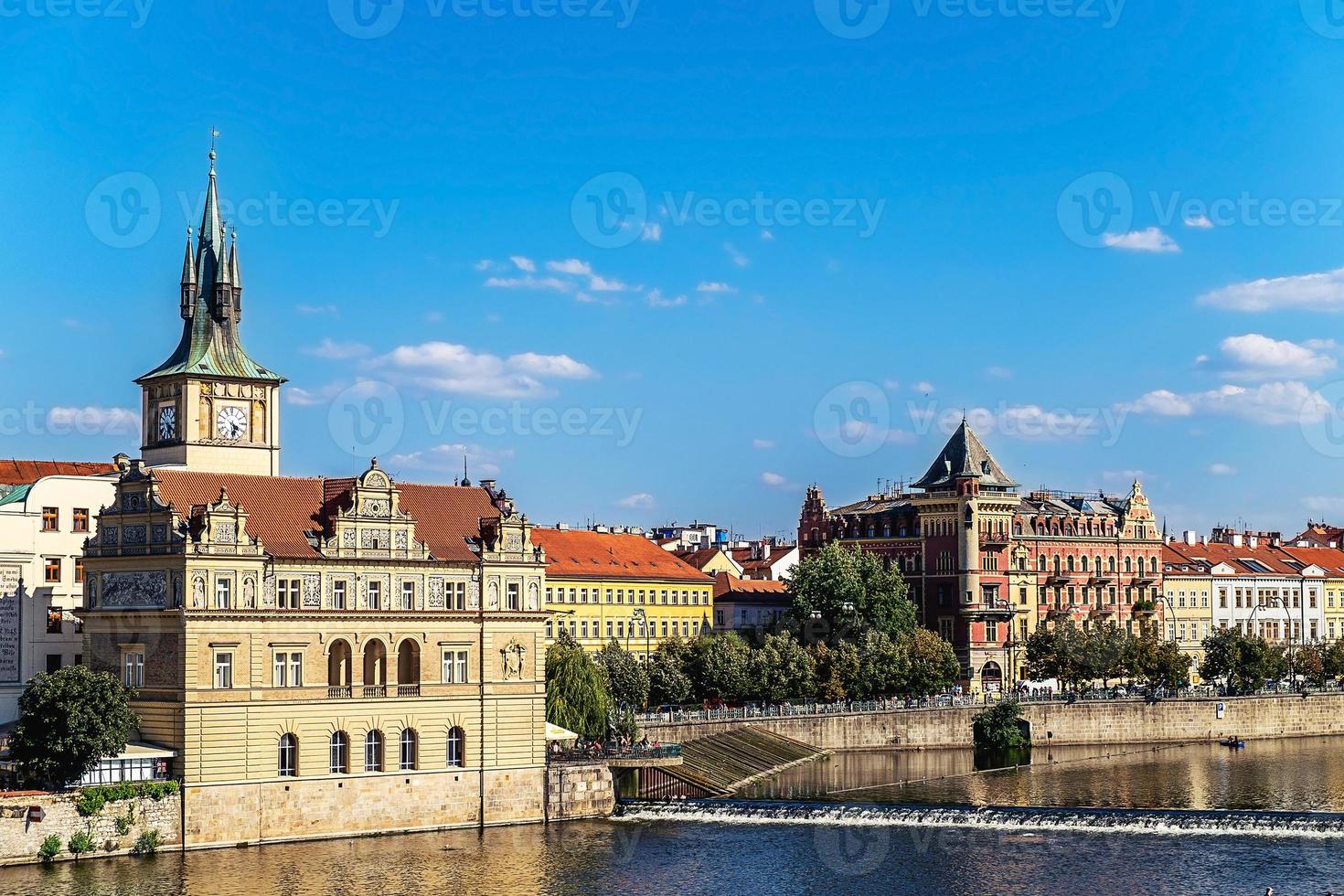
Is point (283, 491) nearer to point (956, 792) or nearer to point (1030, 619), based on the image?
point (956, 792)

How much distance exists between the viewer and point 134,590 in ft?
280

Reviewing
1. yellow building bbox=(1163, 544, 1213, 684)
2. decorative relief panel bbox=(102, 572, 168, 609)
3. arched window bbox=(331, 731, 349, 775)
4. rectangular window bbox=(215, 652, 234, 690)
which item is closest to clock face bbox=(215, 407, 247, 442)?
decorative relief panel bbox=(102, 572, 168, 609)

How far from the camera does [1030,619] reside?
160875mm

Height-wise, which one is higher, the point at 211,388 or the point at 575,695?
the point at 211,388

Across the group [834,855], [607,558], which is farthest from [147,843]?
[607,558]

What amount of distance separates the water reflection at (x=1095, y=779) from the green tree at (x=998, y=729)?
8.69ft

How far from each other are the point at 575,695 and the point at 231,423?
880 inches

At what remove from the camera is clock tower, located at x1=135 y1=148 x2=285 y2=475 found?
335ft

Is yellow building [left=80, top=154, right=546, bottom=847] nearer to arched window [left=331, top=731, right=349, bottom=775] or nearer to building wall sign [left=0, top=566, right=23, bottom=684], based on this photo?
arched window [left=331, top=731, right=349, bottom=775]

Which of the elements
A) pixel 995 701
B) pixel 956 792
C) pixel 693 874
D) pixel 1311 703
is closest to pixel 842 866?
pixel 693 874

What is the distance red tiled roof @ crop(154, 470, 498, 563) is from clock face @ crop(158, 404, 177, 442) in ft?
45.2

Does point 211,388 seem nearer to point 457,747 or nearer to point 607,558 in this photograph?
point 457,747

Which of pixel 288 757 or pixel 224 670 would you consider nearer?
pixel 224 670

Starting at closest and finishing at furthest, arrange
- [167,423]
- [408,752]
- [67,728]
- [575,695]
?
[67,728] < [408,752] < [575,695] < [167,423]
